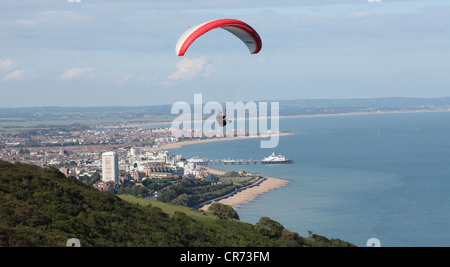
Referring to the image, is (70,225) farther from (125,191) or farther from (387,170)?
(387,170)

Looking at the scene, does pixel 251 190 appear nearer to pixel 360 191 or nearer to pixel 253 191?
pixel 253 191

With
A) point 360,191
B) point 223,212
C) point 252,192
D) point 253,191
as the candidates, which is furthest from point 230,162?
point 223,212

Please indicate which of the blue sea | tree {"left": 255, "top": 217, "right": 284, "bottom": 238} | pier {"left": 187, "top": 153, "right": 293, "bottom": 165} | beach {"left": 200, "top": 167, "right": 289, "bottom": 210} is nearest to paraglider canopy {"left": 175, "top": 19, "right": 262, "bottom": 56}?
tree {"left": 255, "top": 217, "right": 284, "bottom": 238}

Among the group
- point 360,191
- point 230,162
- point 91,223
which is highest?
point 91,223

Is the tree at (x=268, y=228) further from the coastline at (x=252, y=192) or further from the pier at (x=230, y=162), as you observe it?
the pier at (x=230, y=162)

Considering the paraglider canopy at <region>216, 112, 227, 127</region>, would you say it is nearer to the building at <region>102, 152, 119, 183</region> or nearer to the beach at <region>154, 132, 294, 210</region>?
the beach at <region>154, 132, 294, 210</region>
